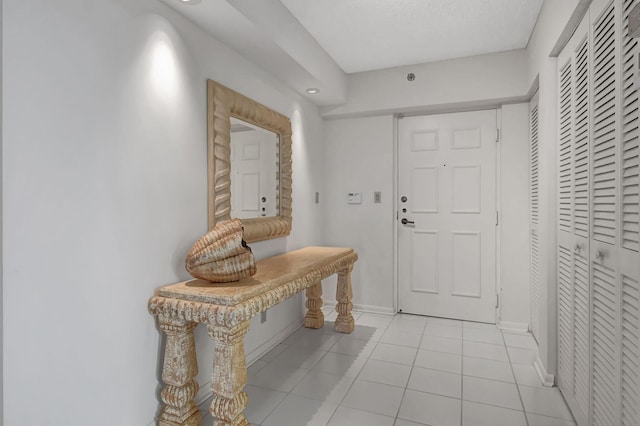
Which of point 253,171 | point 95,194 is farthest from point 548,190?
point 95,194

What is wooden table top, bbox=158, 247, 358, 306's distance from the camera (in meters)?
1.58

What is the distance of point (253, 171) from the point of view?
251cm

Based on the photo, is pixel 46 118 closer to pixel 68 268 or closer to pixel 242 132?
pixel 68 268

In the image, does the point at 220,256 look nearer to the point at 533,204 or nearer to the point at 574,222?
the point at 574,222

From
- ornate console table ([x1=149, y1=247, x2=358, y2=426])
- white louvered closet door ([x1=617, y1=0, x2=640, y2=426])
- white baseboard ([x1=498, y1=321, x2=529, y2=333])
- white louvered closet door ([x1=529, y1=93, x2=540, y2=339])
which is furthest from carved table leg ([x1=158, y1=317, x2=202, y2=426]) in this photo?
white baseboard ([x1=498, y1=321, x2=529, y2=333])

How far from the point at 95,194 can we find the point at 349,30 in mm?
2103

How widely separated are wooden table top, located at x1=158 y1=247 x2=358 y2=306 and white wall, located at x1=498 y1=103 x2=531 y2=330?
1661 mm

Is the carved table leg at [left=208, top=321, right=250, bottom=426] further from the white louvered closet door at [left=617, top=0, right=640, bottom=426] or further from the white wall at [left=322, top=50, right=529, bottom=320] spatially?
the white wall at [left=322, top=50, right=529, bottom=320]

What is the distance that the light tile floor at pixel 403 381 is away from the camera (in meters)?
1.89

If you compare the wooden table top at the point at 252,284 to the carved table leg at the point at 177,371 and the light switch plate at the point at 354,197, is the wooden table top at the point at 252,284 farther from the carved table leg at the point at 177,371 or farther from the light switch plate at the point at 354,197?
the light switch plate at the point at 354,197

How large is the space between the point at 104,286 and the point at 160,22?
1.25 meters

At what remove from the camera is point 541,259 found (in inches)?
91.6

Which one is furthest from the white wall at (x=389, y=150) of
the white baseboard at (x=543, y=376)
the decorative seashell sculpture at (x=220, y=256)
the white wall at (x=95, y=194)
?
the decorative seashell sculpture at (x=220, y=256)

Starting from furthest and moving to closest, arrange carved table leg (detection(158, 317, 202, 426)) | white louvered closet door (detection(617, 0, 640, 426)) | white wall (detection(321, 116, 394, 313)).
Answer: white wall (detection(321, 116, 394, 313))
carved table leg (detection(158, 317, 202, 426))
white louvered closet door (detection(617, 0, 640, 426))
